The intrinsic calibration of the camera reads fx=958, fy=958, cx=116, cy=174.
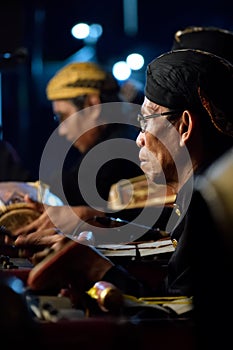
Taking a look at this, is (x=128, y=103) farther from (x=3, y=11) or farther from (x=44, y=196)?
(x=3, y=11)

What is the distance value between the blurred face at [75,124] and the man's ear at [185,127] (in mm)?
2200

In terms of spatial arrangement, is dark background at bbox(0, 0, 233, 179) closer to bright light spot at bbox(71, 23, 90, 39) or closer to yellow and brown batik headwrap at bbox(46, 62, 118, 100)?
bright light spot at bbox(71, 23, 90, 39)

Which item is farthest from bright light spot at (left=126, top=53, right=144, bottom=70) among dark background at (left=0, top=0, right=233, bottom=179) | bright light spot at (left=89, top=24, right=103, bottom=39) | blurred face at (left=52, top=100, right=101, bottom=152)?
blurred face at (left=52, top=100, right=101, bottom=152)

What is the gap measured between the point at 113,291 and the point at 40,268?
0.21 meters

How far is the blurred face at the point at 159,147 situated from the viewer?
352 centimetres

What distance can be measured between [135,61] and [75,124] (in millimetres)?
4493

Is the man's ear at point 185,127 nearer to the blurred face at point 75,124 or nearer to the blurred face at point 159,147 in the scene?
the blurred face at point 159,147

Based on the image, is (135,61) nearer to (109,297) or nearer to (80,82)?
(80,82)

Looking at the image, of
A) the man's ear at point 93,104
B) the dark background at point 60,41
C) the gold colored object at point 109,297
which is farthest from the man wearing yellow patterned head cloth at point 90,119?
the dark background at point 60,41

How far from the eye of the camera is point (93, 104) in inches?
230

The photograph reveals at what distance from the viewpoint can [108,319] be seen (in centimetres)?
229

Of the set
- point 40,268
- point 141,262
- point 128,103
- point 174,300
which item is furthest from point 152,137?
point 128,103

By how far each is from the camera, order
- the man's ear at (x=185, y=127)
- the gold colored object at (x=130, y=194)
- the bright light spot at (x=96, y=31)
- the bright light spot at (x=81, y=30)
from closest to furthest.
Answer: the man's ear at (x=185, y=127) → the gold colored object at (x=130, y=194) → the bright light spot at (x=96, y=31) → the bright light spot at (x=81, y=30)

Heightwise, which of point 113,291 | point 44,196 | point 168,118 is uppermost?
point 168,118
